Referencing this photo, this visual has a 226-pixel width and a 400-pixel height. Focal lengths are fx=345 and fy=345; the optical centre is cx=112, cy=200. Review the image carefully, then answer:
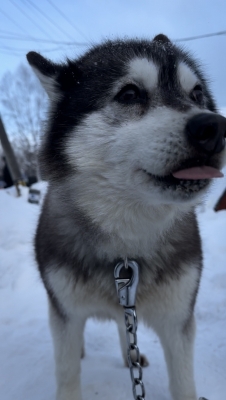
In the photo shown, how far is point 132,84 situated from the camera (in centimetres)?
161

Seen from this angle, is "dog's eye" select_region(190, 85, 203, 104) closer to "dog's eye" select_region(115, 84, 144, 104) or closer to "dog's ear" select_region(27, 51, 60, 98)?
"dog's eye" select_region(115, 84, 144, 104)

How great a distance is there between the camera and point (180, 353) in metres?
1.84

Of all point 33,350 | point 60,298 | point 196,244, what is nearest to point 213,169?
point 196,244

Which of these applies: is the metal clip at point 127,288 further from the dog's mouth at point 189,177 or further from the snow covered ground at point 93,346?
the snow covered ground at point 93,346

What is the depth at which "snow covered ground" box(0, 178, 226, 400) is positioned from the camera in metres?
2.09

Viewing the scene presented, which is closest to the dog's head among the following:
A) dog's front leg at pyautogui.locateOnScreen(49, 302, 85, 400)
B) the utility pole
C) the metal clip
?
the metal clip

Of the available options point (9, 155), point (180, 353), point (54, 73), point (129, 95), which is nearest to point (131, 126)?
point (129, 95)

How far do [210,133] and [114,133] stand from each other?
439 mm

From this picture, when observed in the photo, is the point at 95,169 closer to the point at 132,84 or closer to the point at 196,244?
the point at 132,84

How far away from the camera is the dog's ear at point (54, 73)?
72.7 inches

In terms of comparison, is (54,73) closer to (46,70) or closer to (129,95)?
(46,70)

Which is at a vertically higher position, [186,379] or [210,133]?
[210,133]

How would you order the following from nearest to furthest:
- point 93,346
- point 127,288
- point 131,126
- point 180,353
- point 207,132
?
point 207,132 < point 131,126 < point 127,288 < point 180,353 < point 93,346

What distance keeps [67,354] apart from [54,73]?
5.04ft
